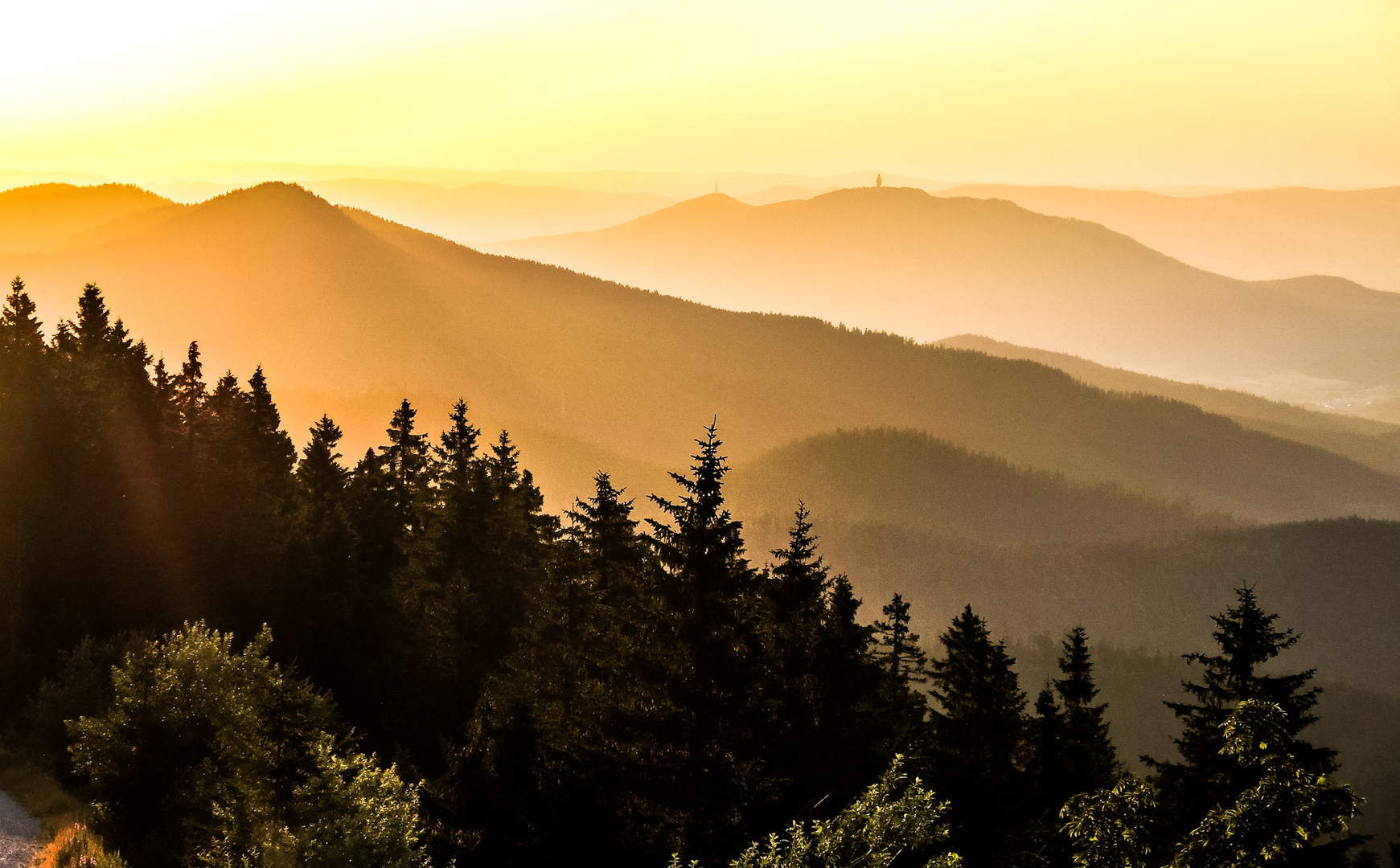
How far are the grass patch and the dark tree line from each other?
29.5 inches

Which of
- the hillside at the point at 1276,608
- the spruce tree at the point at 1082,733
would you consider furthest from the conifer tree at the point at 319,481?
the hillside at the point at 1276,608

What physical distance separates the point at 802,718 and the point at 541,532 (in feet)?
55.6

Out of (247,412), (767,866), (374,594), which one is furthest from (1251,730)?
(247,412)

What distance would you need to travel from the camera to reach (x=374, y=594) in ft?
145

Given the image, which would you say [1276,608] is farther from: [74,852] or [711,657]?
[74,852]

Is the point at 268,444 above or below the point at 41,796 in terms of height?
above

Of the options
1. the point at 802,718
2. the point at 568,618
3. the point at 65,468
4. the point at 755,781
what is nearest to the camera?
the point at 755,781

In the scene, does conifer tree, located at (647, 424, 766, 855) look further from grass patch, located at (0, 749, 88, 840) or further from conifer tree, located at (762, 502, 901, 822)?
grass patch, located at (0, 749, 88, 840)

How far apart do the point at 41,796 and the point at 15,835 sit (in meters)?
3.08

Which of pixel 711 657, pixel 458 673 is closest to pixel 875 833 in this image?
pixel 711 657

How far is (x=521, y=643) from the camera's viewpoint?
1436 inches

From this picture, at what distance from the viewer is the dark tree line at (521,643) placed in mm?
22859

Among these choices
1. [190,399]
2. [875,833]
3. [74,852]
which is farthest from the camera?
[190,399]

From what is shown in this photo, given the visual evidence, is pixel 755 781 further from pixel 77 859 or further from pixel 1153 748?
pixel 1153 748
